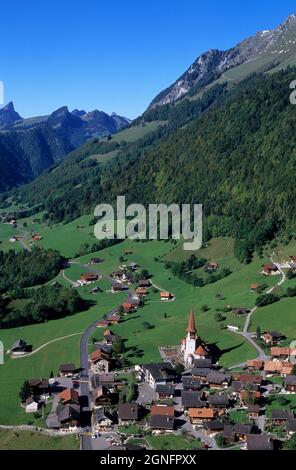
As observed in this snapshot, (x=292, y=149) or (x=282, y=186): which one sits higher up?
(x=292, y=149)

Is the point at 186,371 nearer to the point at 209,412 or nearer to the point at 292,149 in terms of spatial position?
the point at 209,412

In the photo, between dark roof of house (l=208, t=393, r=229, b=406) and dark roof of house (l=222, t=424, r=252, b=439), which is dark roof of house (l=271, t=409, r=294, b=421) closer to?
dark roof of house (l=222, t=424, r=252, b=439)

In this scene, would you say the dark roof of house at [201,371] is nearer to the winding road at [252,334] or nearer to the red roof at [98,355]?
the winding road at [252,334]

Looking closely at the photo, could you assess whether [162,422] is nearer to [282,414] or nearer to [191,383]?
[191,383]

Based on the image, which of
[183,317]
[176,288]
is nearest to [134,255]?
[176,288]

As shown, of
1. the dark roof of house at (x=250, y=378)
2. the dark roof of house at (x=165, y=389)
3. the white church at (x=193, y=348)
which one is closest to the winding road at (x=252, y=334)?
the white church at (x=193, y=348)
